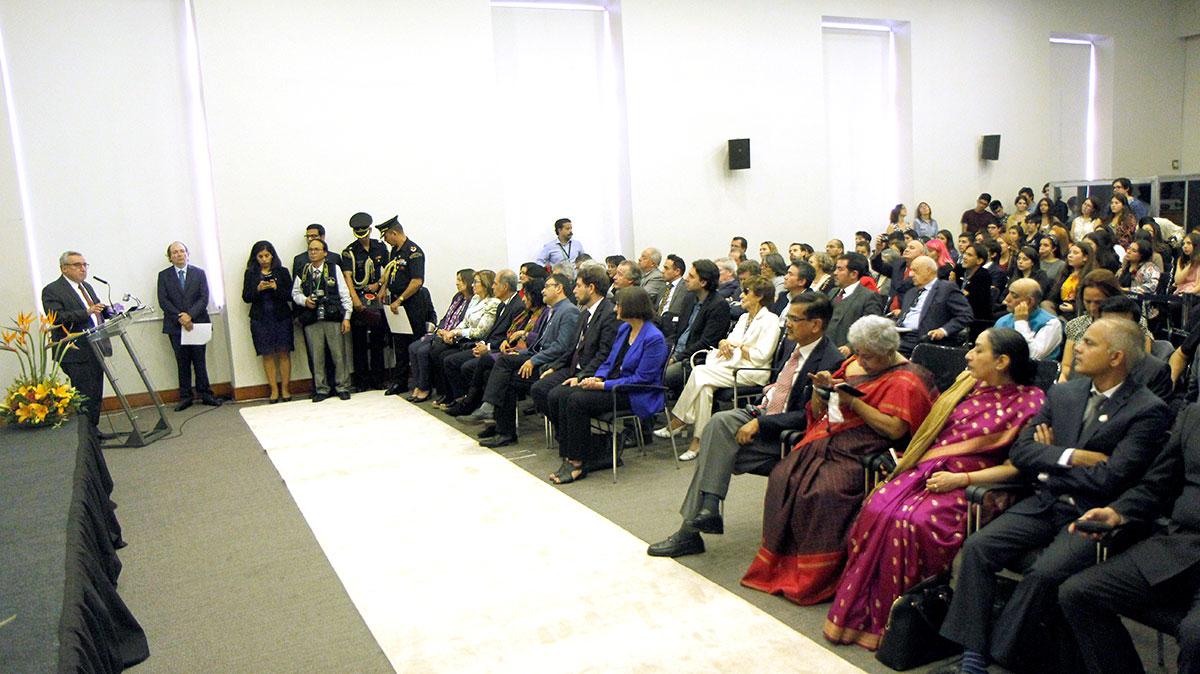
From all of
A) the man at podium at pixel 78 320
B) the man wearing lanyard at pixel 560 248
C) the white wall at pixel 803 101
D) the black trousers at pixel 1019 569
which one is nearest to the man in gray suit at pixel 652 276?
the man wearing lanyard at pixel 560 248

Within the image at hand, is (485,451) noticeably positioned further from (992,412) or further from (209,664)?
(992,412)

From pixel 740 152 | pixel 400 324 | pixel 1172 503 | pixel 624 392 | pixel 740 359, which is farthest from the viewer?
pixel 740 152

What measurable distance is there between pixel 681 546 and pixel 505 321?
328 centimetres

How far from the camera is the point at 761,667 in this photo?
10.4 ft

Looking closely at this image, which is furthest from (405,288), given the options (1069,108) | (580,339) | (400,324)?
(1069,108)

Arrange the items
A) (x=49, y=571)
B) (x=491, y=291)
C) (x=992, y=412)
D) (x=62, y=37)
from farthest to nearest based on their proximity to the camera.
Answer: (x=62, y=37) < (x=491, y=291) < (x=992, y=412) < (x=49, y=571)

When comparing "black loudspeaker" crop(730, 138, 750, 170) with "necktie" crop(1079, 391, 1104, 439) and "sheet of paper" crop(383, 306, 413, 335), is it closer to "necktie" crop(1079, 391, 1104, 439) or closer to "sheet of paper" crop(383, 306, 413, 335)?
"sheet of paper" crop(383, 306, 413, 335)

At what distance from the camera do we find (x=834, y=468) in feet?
12.0

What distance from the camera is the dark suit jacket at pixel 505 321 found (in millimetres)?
7090

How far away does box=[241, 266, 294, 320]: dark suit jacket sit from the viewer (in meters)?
8.35

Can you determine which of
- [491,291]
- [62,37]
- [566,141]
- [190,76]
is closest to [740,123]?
[566,141]

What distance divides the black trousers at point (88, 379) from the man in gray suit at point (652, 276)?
434 centimetres

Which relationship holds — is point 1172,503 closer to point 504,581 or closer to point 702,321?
point 504,581

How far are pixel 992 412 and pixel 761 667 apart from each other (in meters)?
1.22
